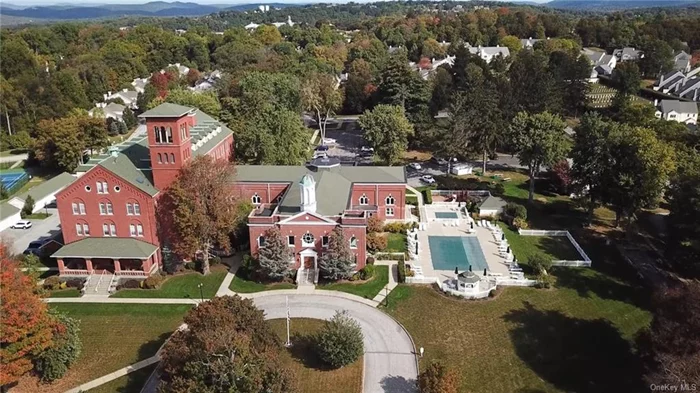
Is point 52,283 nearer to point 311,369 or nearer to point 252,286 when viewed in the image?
point 252,286

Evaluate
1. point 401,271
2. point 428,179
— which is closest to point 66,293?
point 401,271

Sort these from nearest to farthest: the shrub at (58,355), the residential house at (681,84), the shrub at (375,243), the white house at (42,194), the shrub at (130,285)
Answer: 1. the shrub at (58,355)
2. the shrub at (130,285)
3. the shrub at (375,243)
4. the white house at (42,194)
5. the residential house at (681,84)

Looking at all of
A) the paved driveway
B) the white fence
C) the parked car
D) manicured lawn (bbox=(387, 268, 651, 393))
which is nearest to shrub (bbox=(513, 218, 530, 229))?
the white fence

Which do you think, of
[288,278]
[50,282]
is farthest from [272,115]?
[50,282]

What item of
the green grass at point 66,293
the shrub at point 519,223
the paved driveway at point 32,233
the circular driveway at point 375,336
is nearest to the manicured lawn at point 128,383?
the circular driveway at point 375,336

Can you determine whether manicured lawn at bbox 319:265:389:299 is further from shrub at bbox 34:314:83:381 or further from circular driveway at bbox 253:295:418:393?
shrub at bbox 34:314:83:381

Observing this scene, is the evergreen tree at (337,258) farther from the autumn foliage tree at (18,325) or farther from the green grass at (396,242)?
the autumn foliage tree at (18,325)

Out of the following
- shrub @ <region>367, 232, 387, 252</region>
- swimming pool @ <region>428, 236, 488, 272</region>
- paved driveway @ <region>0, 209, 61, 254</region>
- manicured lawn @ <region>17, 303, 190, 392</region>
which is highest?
shrub @ <region>367, 232, 387, 252</region>

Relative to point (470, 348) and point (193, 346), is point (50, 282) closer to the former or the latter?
point (193, 346)
